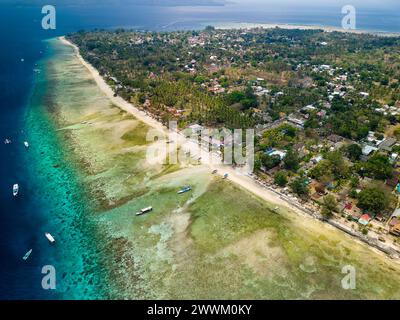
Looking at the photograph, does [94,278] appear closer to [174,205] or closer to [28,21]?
[174,205]

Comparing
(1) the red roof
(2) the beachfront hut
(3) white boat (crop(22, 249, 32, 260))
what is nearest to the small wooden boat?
(3) white boat (crop(22, 249, 32, 260))

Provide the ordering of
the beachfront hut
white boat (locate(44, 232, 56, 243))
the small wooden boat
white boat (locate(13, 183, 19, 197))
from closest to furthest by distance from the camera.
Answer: white boat (locate(44, 232, 56, 243)) → the beachfront hut → white boat (locate(13, 183, 19, 197)) → the small wooden boat

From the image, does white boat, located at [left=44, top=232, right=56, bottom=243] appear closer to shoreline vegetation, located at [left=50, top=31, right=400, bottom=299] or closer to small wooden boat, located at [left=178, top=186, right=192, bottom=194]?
shoreline vegetation, located at [left=50, top=31, right=400, bottom=299]

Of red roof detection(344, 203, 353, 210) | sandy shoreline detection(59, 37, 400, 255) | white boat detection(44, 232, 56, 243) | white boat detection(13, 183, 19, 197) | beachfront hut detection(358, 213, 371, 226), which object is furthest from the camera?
white boat detection(13, 183, 19, 197)

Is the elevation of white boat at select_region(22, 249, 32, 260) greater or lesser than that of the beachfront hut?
lesser

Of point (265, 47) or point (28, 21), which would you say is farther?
point (28, 21)

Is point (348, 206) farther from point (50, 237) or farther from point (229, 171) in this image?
point (50, 237)

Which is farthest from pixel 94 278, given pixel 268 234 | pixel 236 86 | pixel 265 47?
pixel 265 47

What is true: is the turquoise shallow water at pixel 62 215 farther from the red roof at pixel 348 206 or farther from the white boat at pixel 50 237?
the red roof at pixel 348 206

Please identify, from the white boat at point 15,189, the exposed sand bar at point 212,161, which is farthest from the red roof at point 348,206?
the white boat at point 15,189
